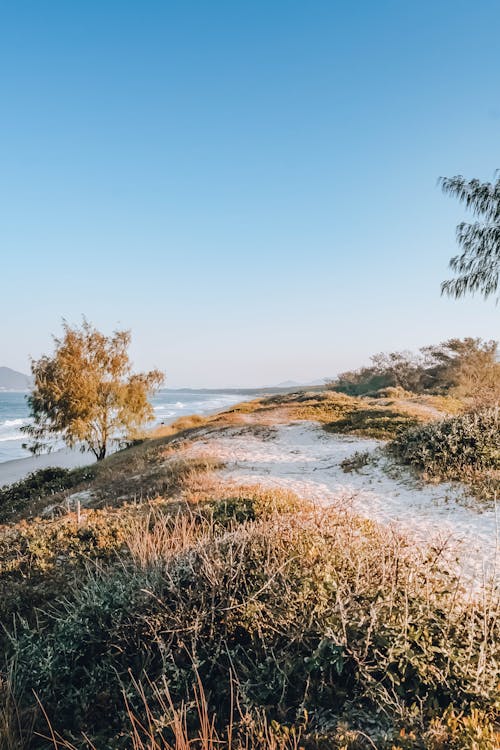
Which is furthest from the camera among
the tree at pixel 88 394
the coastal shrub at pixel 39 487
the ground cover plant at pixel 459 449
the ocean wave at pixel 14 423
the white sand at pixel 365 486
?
the ocean wave at pixel 14 423

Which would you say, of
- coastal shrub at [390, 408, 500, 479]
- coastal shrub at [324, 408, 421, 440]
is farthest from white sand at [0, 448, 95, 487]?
coastal shrub at [390, 408, 500, 479]

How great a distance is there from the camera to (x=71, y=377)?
72.3 ft

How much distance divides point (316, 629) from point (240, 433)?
15074 millimetres

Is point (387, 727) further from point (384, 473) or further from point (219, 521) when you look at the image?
point (384, 473)

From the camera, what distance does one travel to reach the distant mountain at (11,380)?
15979 cm

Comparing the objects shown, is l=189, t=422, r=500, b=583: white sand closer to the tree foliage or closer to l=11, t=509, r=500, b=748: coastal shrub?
l=11, t=509, r=500, b=748: coastal shrub

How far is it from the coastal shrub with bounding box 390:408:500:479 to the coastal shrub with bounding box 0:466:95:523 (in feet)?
37.5

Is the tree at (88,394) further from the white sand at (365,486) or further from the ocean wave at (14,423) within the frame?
the ocean wave at (14,423)

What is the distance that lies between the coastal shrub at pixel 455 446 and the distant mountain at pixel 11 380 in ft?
548

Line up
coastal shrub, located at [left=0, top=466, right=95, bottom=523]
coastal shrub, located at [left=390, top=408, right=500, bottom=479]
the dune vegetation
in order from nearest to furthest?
1. the dune vegetation
2. coastal shrub, located at [left=390, top=408, right=500, bottom=479]
3. coastal shrub, located at [left=0, top=466, right=95, bottom=523]

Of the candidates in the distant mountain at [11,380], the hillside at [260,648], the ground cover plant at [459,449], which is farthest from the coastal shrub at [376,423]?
the distant mountain at [11,380]

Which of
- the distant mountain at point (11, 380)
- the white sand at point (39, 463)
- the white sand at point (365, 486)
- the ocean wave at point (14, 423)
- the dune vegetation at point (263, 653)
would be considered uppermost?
the distant mountain at point (11, 380)

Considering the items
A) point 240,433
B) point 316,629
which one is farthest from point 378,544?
point 240,433

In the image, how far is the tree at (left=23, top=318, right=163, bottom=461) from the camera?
Answer: 856 inches
